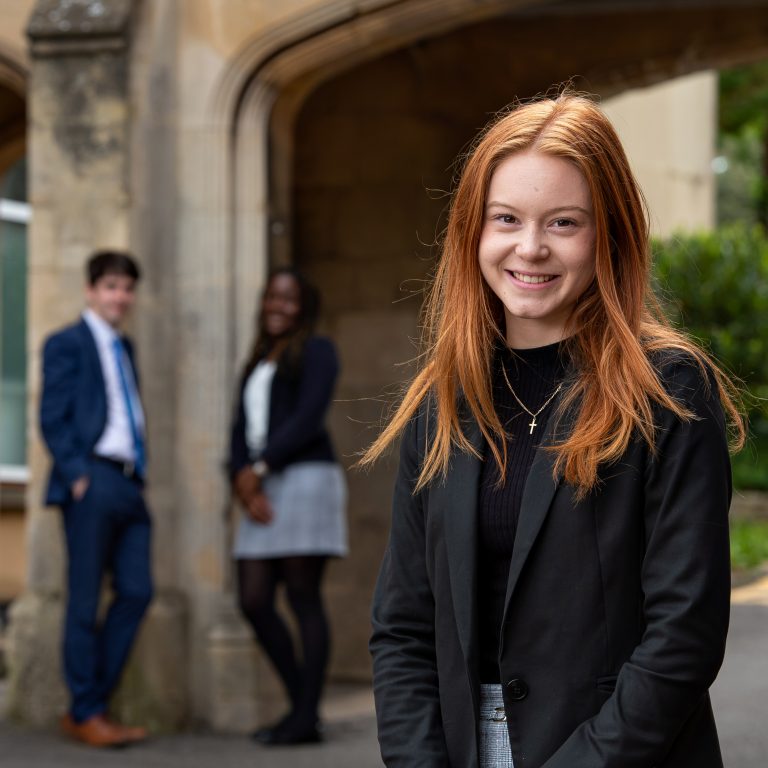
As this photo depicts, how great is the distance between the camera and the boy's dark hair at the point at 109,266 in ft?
21.6

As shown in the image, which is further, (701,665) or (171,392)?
(171,392)

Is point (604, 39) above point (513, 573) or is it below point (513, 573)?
above

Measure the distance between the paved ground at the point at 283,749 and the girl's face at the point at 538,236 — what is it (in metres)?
4.20

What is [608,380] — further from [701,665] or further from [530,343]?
[701,665]

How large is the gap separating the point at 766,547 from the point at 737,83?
1280 centimetres

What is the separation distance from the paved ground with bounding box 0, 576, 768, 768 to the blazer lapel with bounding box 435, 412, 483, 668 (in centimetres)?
408

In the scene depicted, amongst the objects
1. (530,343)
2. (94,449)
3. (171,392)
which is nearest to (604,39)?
(171,392)

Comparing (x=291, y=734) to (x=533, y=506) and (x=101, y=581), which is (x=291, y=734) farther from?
(x=533, y=506)

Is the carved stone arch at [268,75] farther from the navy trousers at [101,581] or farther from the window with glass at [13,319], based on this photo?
the window with glass at [13,319]

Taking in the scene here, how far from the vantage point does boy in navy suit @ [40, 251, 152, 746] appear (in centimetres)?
650

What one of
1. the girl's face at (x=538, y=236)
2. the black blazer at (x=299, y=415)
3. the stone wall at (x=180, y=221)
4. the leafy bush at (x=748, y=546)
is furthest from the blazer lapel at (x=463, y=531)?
the leafy bush at (x=748, y=546)

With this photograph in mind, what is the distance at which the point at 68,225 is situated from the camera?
7035mm

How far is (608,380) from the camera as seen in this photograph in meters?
2.23

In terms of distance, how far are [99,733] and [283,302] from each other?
1998 mm
